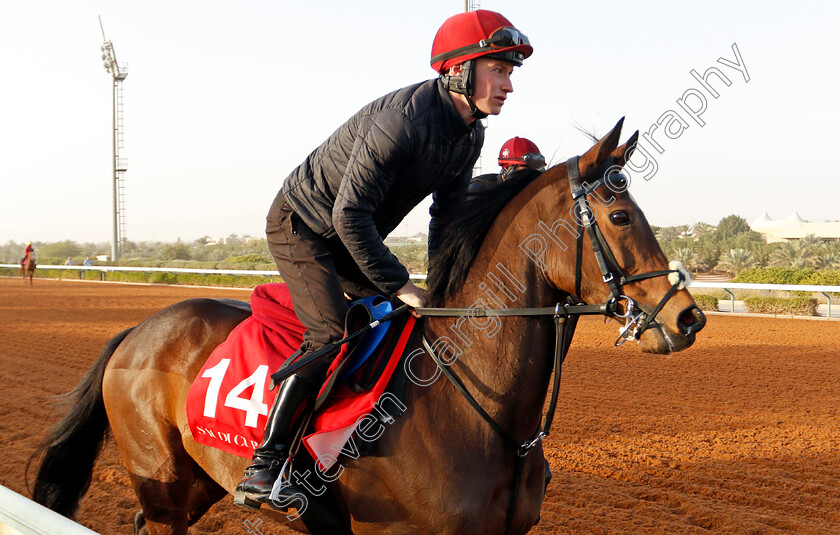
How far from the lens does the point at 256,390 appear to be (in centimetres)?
280

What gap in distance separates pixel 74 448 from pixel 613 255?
10.2 feet

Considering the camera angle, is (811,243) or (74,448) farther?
(811,243)

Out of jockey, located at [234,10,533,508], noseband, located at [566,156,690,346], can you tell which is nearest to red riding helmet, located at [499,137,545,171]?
jockey, located at [234,10,533,508]

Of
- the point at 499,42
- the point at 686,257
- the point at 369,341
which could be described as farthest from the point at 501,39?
the point at 686,257

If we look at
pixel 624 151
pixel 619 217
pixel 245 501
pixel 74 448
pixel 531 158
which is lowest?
pixel 74 448

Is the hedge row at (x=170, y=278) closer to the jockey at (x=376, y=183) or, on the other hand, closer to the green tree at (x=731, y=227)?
the jockey at (x=376, y=183)

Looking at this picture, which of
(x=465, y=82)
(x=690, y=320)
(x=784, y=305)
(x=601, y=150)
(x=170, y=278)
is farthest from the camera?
(x=170, y=278)

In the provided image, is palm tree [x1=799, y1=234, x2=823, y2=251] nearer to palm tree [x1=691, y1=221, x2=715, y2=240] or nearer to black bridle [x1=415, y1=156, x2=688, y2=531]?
palm tree [x1=691, y1=221, x2=715, y2=240]

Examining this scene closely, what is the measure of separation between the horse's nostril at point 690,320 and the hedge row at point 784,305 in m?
14.2

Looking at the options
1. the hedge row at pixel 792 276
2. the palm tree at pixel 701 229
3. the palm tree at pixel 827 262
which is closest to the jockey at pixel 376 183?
the hedge row at pixel 792 276

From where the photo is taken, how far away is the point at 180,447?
10.8ft

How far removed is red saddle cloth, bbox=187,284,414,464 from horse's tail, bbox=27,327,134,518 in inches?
38.1

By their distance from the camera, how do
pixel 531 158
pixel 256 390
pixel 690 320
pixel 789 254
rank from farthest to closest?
pixel 789 254, pixel 531 158, pixel 256 390, pixel 690 320

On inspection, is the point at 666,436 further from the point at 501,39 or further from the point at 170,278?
the point at 170,278
